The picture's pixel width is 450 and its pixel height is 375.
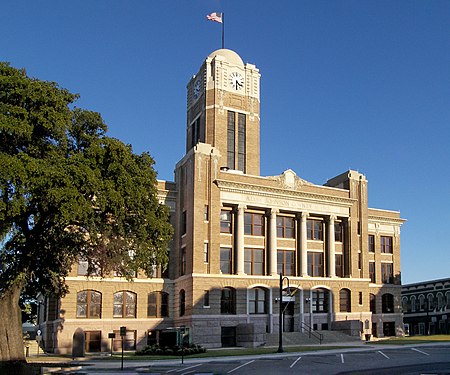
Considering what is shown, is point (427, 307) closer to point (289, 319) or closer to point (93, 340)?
point (289, 319)

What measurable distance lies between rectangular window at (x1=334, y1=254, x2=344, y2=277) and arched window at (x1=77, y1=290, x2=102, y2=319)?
24575 millimetres

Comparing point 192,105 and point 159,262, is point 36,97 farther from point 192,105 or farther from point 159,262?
point 192,105

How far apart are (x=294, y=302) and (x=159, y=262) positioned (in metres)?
28.3

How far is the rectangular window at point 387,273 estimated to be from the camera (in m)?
70.1

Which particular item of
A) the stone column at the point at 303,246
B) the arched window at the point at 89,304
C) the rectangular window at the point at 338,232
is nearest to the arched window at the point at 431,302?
the rectangular window at the point at 338,232

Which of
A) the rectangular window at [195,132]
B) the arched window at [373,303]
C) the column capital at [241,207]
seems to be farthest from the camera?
the rectangular window at [195,132]

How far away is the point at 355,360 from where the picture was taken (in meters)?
33.4

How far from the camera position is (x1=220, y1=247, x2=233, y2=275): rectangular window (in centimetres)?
5634

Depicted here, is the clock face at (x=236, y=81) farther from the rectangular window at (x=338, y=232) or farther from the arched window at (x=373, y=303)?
the arched window at (x=373, y=303)

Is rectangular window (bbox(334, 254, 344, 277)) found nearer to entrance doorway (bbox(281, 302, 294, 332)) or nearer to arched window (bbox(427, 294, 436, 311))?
entrance doorway (bbox(281, 302, 294, 332))

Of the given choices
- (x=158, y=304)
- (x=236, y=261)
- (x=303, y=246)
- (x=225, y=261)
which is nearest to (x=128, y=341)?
(x=158, y=304)

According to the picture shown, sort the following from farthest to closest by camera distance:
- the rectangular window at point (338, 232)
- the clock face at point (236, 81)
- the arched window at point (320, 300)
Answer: the clock face at point (236, 81) → the rectangular window at point (338, 232) → the arched window at point (320, 300)

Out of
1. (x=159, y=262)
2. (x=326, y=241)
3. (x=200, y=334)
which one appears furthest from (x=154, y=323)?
(x=159, y=262)

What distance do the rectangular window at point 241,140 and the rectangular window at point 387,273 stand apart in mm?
20665
